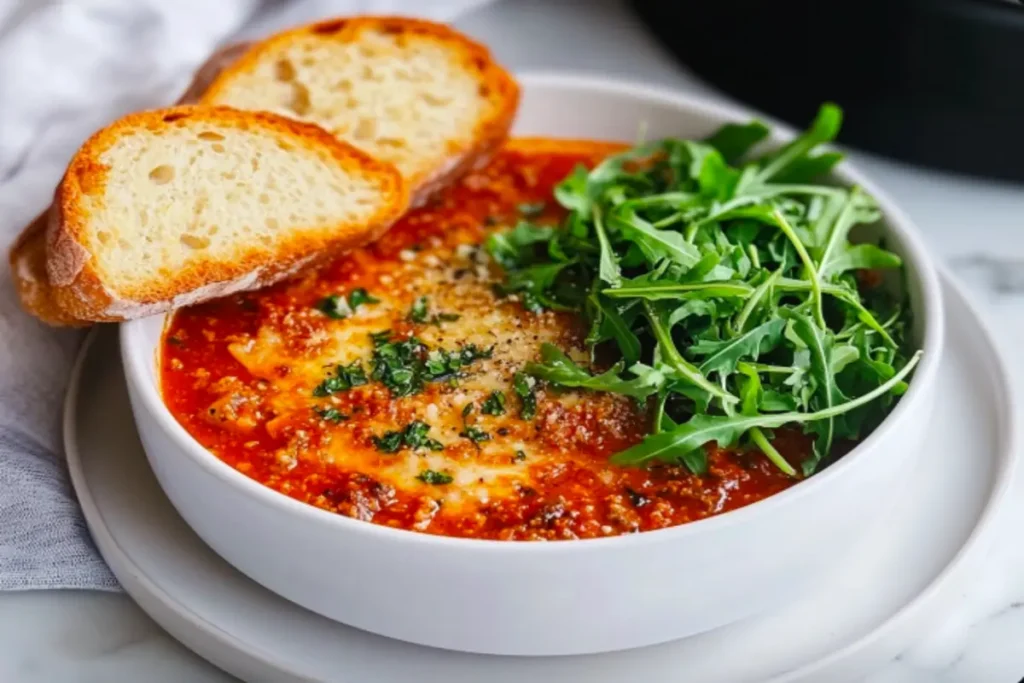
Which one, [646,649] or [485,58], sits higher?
[485,58]

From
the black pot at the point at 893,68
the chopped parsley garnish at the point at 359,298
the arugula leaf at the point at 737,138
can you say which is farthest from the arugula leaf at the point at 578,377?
the black pot at the point at 893,68

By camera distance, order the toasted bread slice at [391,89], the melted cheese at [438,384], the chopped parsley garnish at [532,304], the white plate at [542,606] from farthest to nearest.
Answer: the toasted bread slice at [391,89], the chopped parsley garnish at [532,304], the melted cheese at [438,384], the white plate at [542,606]

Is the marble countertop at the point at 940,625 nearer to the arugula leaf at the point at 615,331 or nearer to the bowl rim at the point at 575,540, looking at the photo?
the bowl rim at the point at 575,540

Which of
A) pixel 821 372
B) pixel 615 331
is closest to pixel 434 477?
pixel 615 331

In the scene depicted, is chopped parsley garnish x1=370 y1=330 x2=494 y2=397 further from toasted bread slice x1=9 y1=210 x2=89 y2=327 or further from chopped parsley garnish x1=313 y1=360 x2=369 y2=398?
toasted bread slice x1=9 y1=210 x2=89 y2=327

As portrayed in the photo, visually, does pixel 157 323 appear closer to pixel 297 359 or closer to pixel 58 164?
pixel 297 359

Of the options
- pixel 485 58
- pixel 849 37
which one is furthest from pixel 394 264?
pixel 849 37
